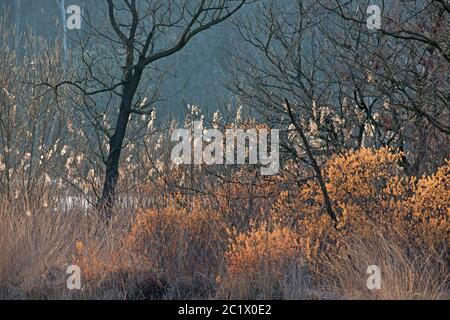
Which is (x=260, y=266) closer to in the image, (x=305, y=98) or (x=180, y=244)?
(x=180, y=244)

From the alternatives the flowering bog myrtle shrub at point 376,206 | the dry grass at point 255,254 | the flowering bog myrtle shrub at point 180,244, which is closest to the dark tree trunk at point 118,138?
the flowering bog myrtle shrub at point 180,244

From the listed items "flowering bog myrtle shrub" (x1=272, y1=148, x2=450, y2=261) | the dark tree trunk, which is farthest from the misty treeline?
"flowering bog myrtle shrub" (x1=272, y1=148, x2=450, y2=261)

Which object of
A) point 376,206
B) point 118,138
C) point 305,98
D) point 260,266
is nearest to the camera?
point 260,266

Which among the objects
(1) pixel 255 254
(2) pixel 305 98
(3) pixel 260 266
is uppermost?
(2) pixel 305 98

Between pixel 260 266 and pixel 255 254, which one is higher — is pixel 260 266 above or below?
below

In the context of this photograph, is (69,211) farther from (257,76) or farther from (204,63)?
(204,63)

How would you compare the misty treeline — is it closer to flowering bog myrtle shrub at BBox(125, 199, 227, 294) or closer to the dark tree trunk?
the dark tree trunk

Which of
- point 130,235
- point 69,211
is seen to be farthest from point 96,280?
point 69,211

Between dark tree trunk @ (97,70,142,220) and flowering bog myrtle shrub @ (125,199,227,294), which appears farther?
dark tree trunk @ (97,70,142,220)

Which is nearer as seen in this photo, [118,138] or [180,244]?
[180,244]

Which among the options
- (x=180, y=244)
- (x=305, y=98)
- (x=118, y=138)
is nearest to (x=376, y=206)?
(x=180, y=244)

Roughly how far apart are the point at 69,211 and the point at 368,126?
3.83m

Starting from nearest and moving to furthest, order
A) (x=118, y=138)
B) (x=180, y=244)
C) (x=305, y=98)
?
(x=180, y=244) < (x=118, y=138) < (x=305, y=98)

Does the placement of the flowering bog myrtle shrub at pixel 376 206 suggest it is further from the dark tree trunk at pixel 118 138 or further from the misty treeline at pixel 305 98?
the dark tree trunk at pixel 118 138
